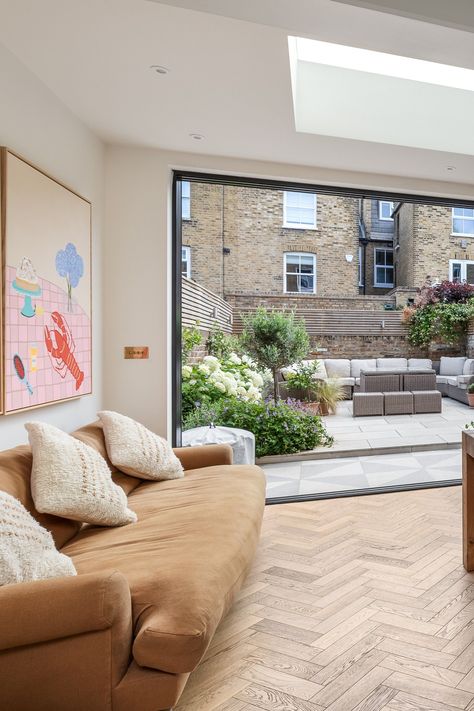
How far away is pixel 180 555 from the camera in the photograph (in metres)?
1.65

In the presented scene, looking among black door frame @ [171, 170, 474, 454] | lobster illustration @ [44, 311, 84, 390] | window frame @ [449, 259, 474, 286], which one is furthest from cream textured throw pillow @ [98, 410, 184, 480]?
window frame @ [449, 259, 474, 286]

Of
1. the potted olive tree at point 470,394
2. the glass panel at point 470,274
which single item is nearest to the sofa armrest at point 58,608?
the potted olive tree at point 470,394

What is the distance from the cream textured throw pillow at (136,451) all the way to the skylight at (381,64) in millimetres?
2507

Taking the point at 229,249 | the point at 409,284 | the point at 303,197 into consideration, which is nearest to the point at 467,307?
the point at 409,284

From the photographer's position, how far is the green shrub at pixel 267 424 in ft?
16.3

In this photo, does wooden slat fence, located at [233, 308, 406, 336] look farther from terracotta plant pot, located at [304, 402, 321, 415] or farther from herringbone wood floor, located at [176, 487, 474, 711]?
herringbone wood floor, located at [176, 487, 474, 711]

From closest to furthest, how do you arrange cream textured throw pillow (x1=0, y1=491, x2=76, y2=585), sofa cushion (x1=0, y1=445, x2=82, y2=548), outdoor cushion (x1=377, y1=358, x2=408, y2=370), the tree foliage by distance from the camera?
cream textured throw pillow (x1=0, y1=491, x2=76, y2=585) < sofa cushion (x1=0, y1=445, x2=82, y2=548) < the tree foliage < outdoor cushion (x1=377, y1=358, x2=408, y2=370)

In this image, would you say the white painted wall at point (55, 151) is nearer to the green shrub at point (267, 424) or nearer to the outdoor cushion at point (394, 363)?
the green shrub at point (267, 424)

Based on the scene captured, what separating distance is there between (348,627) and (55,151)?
9.30 ft

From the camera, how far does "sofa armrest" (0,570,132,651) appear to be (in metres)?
1.20

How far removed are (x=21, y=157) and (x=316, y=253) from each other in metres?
6.28

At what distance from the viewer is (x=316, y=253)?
7.91m

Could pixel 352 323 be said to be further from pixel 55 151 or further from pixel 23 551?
pixel 23 551

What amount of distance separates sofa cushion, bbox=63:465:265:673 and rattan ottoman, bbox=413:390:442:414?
484 cm
